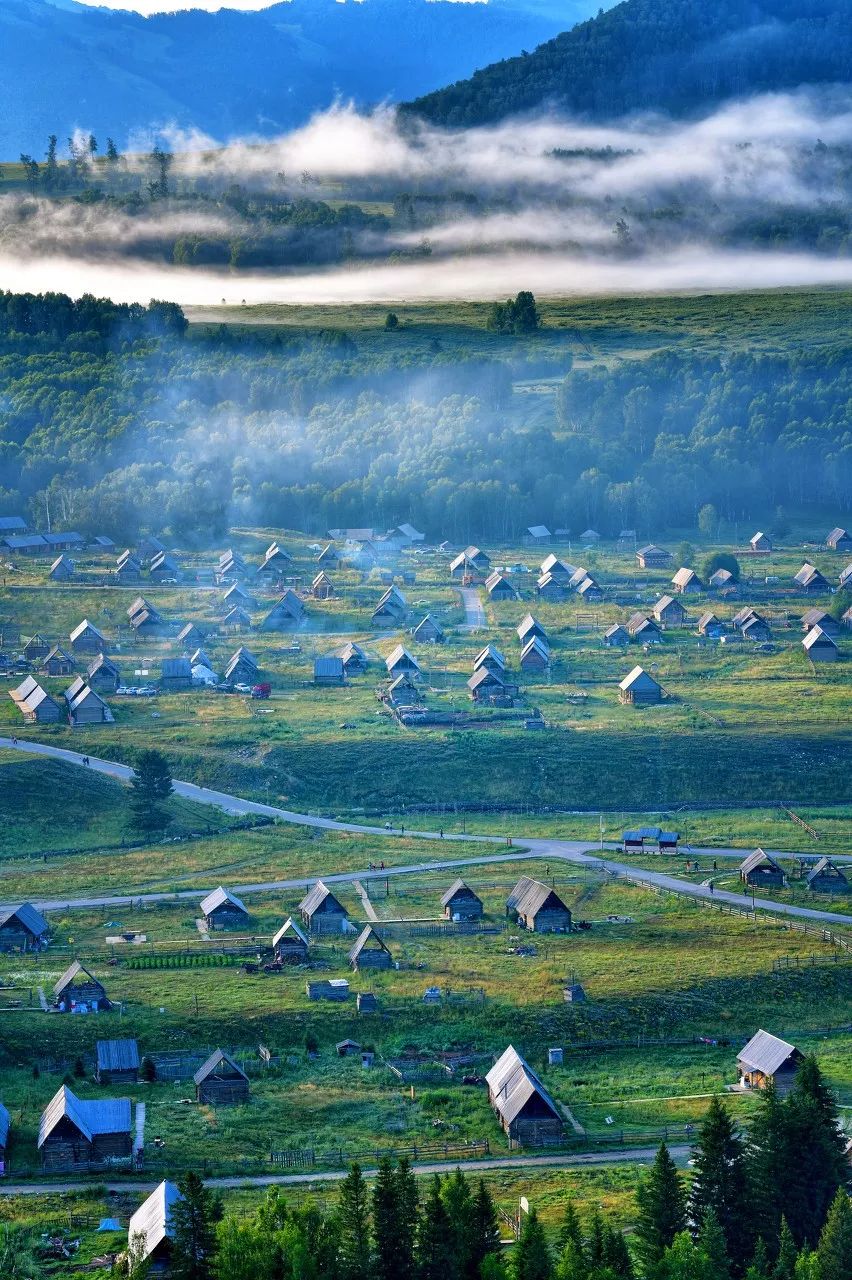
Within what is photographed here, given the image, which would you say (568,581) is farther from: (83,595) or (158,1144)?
(158,1144)

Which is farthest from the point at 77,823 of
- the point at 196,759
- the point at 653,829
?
the point at 653,829

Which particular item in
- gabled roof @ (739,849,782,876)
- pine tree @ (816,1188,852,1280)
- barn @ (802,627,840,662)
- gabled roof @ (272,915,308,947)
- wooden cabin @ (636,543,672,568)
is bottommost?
pine tree @ (816,1188,852,1280)

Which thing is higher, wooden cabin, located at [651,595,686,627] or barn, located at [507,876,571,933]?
wooden cabin, located at [651,595,686,627]

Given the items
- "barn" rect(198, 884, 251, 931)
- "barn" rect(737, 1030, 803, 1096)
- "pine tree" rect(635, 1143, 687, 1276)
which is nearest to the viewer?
"pine tree" rect(635, 1143, 687, 1276)

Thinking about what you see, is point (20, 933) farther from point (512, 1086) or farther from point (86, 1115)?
point (512, 1086)

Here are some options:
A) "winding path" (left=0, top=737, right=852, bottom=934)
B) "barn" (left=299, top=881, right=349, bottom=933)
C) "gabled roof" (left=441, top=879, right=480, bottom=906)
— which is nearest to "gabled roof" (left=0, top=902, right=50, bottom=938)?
"winding path" (left=0, top=737, right=852, bottom=934)

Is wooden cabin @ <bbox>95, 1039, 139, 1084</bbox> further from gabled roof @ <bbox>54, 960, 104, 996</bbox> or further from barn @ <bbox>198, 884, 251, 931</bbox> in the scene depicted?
barn @ <bbox>198, 884, 251, 931</bbox>
